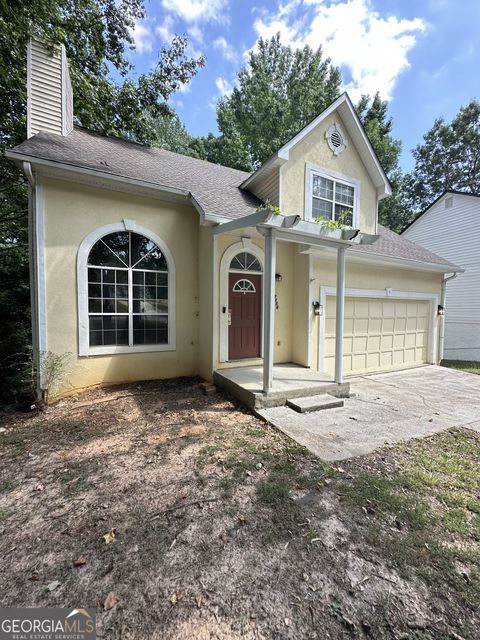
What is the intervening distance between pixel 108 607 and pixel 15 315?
812 cm

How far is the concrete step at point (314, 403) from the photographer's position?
4.84 m

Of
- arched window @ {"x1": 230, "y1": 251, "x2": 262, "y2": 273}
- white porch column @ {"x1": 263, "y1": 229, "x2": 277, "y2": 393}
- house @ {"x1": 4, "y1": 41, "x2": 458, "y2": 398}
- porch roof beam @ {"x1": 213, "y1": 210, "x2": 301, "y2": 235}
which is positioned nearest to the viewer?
porch roof beam @ {"x1": 213, "y1": 210, "x2": 301, "y2": 235}

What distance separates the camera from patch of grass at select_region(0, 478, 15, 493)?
112 inches

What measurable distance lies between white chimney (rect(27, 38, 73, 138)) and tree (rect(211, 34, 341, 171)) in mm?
12381

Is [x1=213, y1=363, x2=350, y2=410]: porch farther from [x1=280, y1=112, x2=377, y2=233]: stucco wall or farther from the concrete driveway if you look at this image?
[x1=280, y1=112, x2=377, y2=233]: stucco wall

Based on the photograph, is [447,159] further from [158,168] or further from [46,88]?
[46,88]

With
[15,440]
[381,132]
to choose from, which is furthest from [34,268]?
[381,132]

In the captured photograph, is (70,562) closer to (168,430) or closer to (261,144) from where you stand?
(168,430)

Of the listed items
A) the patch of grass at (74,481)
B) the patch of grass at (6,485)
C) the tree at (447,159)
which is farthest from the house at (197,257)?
the tree at (447,159)

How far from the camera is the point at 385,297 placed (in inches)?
342

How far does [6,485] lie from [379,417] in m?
5.25

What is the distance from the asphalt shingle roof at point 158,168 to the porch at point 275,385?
3.15 meters

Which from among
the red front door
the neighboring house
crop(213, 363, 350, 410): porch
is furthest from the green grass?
the red front door

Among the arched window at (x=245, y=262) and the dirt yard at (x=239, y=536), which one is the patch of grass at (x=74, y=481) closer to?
the dirt yard at (x=239, y=536)
